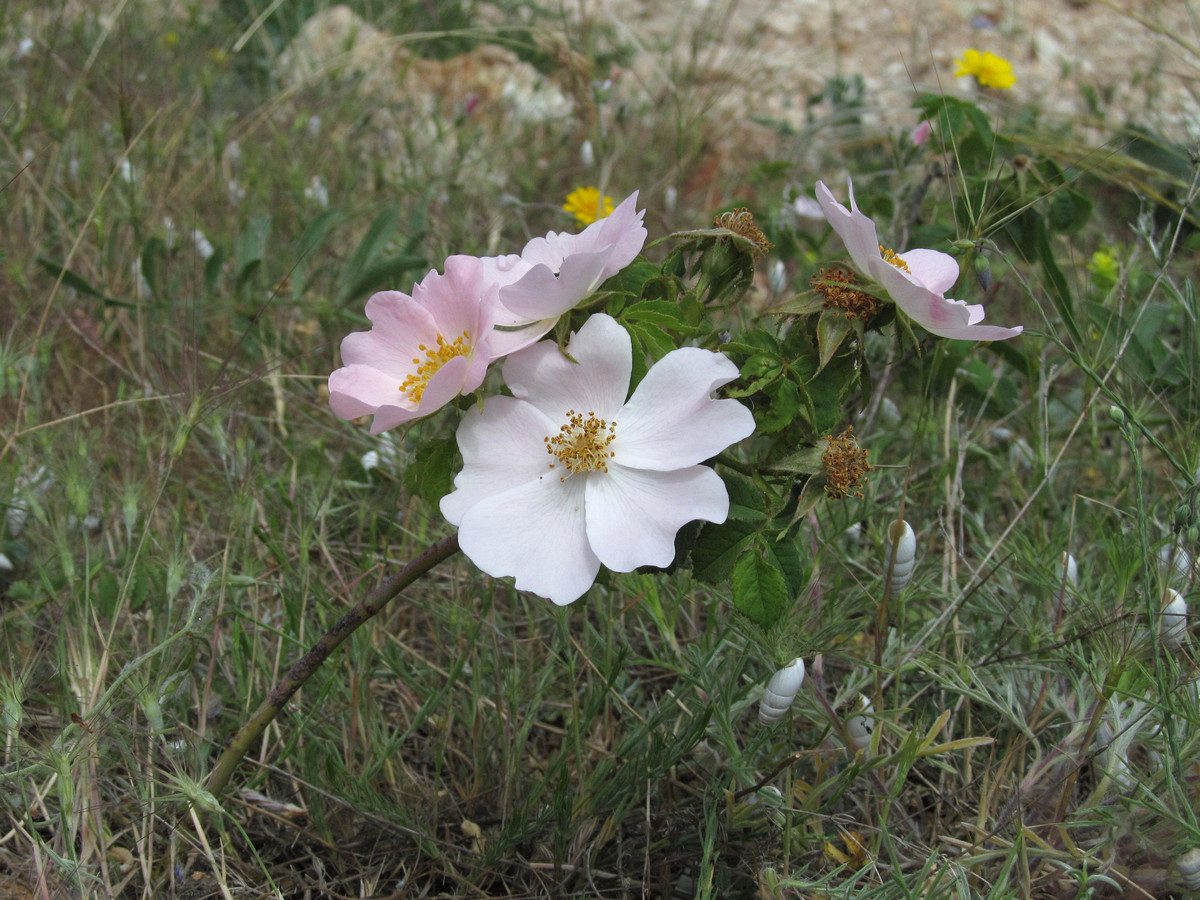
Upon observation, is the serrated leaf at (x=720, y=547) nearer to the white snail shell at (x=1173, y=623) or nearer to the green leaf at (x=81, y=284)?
the white snail shell at (x=1173, y=623)

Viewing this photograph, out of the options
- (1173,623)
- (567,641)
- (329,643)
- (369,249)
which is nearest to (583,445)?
(329,643)

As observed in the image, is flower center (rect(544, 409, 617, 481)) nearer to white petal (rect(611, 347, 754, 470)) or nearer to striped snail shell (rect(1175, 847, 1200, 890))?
white petal (rect(611, 347, 754, 470))

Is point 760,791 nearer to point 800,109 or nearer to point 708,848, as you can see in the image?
point 708,848

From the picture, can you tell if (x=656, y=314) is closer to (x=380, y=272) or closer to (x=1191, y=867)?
(x=1191, y=867)

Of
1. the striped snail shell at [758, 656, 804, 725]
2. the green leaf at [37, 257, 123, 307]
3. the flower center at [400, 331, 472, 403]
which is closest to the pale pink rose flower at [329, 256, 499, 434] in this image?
the flower center at [400, 331, 472, 403]

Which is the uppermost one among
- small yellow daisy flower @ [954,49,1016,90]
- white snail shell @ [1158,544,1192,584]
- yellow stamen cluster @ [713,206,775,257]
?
yellow stamen cluster @ [713,206,775,257]

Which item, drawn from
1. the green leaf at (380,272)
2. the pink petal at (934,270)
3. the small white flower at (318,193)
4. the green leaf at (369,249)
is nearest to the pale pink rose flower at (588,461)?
the pink petal at (934,270)

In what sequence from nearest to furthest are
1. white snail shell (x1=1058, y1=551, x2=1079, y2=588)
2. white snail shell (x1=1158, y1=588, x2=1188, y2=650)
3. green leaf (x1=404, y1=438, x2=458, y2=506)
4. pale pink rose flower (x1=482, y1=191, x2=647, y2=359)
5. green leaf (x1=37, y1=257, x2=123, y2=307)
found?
pale pink rose flower (x1=482, y1=191, x2=647, y2=359) < green leaf (x1=404, y1=438, x2=458, y2=506) < white snail shell (x1=1158, y1=588, x2=1188, y2=650) < white snail shell (x1=1058, y1=551, x2=1079, y2=588) < green leaf (x1=37, y1=257, x2=123, y2=307)
